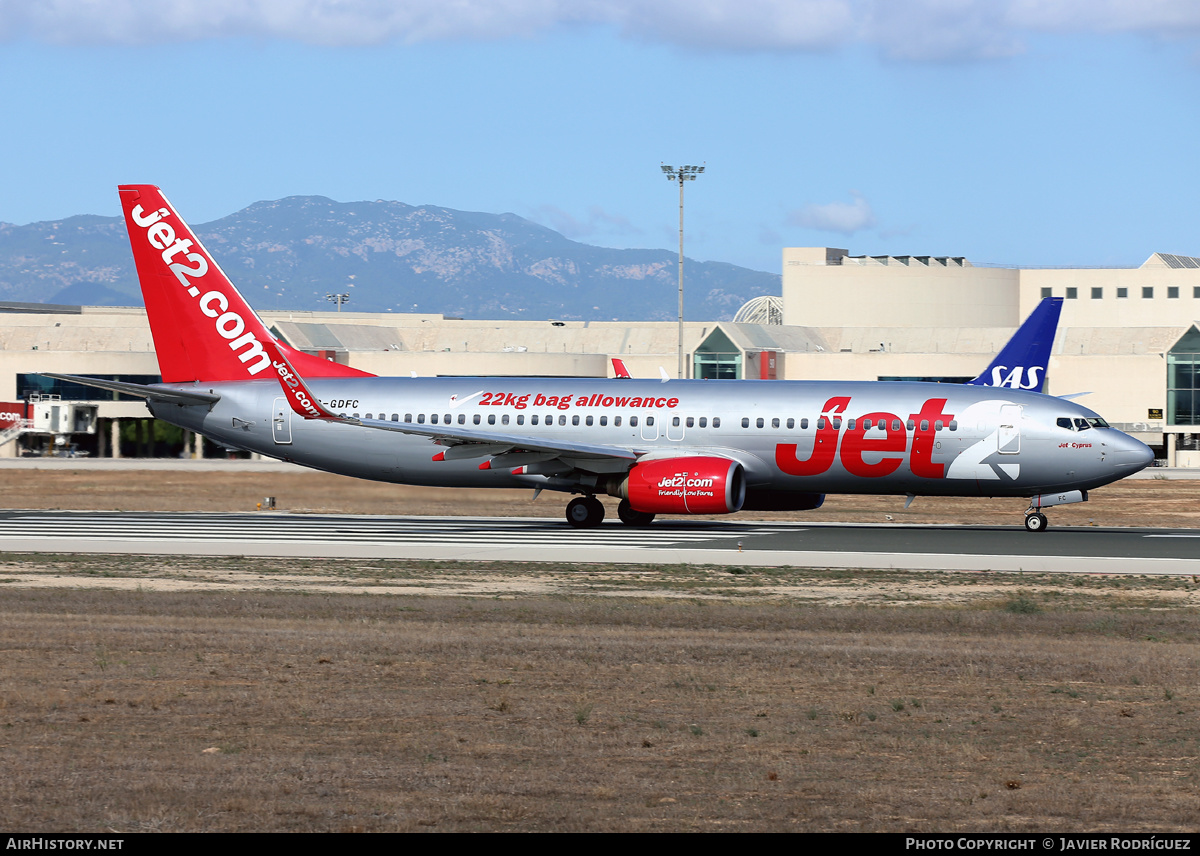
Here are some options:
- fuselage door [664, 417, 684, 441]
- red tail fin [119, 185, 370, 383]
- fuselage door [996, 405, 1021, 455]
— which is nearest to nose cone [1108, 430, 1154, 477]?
fuselage door [996, 405, 1021, 455]

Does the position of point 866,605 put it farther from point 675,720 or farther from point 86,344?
point 86,344

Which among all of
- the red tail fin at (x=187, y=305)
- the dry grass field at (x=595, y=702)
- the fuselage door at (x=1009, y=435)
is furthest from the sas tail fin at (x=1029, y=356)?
the dry grass field at (x=595, y=702)

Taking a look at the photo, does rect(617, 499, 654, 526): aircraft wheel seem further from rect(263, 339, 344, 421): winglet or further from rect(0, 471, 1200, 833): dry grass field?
rect(0, 471, 1200, 833): dry grass field

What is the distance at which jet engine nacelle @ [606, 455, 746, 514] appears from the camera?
36.2 m

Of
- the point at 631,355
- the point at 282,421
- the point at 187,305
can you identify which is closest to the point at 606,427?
the point at 282,421

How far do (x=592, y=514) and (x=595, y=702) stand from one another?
2466cm

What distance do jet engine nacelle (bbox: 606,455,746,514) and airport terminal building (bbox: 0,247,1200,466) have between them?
41.3m

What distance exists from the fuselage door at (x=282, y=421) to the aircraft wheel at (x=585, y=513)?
8473 millimetres

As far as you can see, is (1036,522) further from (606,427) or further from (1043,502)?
(606,427)

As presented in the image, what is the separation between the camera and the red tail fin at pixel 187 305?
41.8 m

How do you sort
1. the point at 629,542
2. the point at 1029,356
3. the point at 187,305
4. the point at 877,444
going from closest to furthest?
1. the point at 629,542
2. the point at 877,444
3. the point at 187,305
4. the point at 1029,356

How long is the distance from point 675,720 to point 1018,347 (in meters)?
55.7

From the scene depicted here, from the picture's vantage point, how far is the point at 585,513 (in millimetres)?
39094

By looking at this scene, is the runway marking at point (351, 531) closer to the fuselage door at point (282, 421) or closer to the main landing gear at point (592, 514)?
the main landing gear at point (592, 514)
